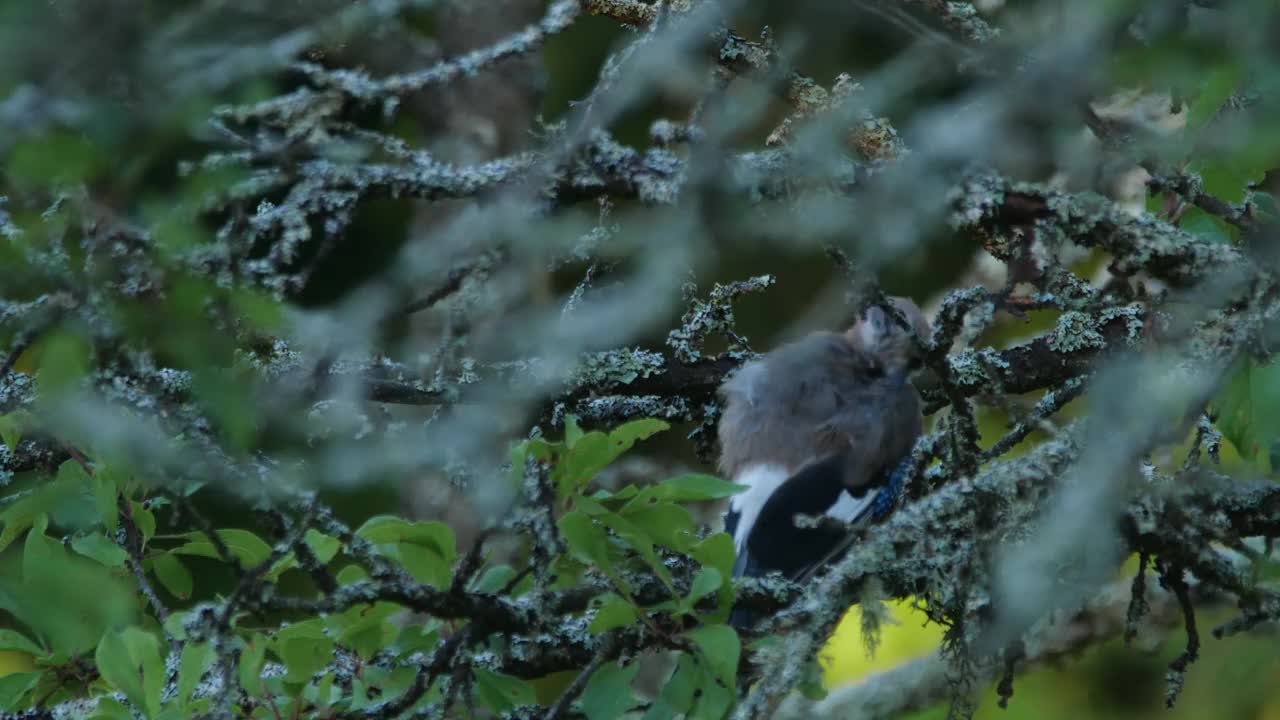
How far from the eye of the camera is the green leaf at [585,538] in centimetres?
208

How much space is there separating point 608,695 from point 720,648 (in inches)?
9.3

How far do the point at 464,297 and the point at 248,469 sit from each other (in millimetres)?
388

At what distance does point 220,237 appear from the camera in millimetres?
2115

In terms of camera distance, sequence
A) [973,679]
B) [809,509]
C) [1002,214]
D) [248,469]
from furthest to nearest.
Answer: [809,509], [973,679], [1002,214], [248,469]

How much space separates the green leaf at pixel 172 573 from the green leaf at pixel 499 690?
71 centimetres

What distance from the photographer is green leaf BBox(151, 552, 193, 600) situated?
2.68 metres

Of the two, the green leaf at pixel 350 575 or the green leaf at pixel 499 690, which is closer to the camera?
the green leaf at pixel 499 690

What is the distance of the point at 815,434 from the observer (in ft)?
11.7

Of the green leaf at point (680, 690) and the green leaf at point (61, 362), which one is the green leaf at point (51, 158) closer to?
the green leaf at point (61, 362)

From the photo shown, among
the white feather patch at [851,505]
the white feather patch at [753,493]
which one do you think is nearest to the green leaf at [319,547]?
the white feather patch at [753,493]

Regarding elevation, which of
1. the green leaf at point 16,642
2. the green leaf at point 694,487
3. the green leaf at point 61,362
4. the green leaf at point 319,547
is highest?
the green leaf at point 61,362

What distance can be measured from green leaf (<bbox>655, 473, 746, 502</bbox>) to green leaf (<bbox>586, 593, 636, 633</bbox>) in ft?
0.57

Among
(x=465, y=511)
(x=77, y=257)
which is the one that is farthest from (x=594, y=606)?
(x=465, y=511)

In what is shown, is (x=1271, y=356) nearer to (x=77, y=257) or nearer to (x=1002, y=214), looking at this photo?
(x=1002, y=214)
